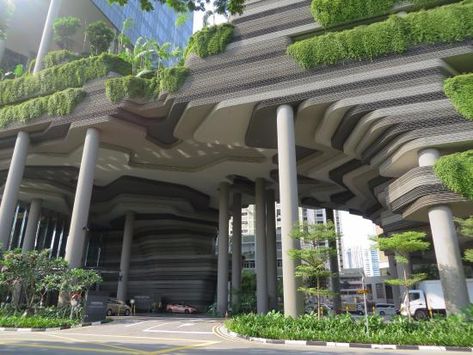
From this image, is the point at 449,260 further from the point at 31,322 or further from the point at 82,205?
the point at 82,205

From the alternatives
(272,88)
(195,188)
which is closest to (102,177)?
(195,188)

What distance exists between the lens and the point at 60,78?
1184 inches

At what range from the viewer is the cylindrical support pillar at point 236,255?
3540 cm

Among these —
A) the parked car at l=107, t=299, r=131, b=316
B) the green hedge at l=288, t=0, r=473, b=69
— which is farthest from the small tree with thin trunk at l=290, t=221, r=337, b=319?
the parked car at l=107, t=299, r=131, b=316

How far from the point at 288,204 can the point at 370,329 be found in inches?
302

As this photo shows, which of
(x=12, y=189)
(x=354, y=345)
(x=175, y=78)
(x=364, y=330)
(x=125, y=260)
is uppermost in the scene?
(x=175, y=78)

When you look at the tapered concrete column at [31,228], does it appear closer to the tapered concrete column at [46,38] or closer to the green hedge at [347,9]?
the tapered concrete column at [46,38]

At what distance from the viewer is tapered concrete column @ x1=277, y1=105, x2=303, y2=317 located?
61.3 ft

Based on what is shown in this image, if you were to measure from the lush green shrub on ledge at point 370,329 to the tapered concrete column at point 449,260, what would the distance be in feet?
6.54

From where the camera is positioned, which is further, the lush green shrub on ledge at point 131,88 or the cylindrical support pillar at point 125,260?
the cylindrical support pillar at point 125,260

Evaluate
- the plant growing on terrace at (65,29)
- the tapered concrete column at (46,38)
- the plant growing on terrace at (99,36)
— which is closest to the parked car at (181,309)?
the tapered concrete column at (46,38)

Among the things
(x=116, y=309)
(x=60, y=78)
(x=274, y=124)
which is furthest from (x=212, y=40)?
(x=116, y=309)

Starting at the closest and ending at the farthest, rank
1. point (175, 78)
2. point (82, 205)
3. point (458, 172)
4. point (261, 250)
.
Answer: point (458, 172) < point (175, 78) < point (82, 205) < point (261, 250)

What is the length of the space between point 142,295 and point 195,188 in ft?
58.2
